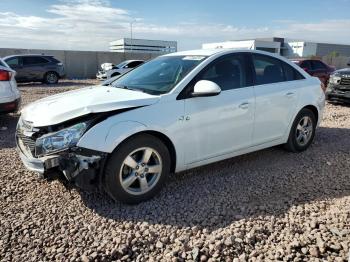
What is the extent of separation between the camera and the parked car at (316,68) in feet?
44.2

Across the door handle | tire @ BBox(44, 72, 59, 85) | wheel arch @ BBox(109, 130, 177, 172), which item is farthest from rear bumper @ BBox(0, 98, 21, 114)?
tire @ BBox(44, 72, 59, 85)

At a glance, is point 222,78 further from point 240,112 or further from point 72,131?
point 72,131

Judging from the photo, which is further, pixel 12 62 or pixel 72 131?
pixel 12 62

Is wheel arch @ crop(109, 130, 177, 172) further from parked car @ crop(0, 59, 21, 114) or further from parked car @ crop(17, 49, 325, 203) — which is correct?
parked car @ crop(0, 59, 21, 114)

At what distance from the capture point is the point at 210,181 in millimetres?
4246

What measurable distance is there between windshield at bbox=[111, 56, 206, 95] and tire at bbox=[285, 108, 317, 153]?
1950 mm

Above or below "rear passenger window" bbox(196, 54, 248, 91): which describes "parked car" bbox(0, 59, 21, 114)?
below

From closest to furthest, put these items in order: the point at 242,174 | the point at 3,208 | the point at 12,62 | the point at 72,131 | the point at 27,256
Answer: the point at 27,256 → the point at 72,131 → the point at 3,208 → the point at 242,174 → the point at 12,62

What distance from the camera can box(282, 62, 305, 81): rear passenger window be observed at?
5.04 m

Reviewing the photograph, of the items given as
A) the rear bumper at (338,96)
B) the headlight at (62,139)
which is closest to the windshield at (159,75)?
the headlight at (62,139)

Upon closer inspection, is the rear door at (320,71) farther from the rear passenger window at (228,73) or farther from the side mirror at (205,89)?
the side mirror at (205,89)

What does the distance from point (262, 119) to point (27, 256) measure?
320cm

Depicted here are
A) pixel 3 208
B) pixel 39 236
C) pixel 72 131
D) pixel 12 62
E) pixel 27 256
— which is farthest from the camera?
pixel 12 62

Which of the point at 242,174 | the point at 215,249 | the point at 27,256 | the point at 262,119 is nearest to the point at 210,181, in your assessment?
the point at 242,174
